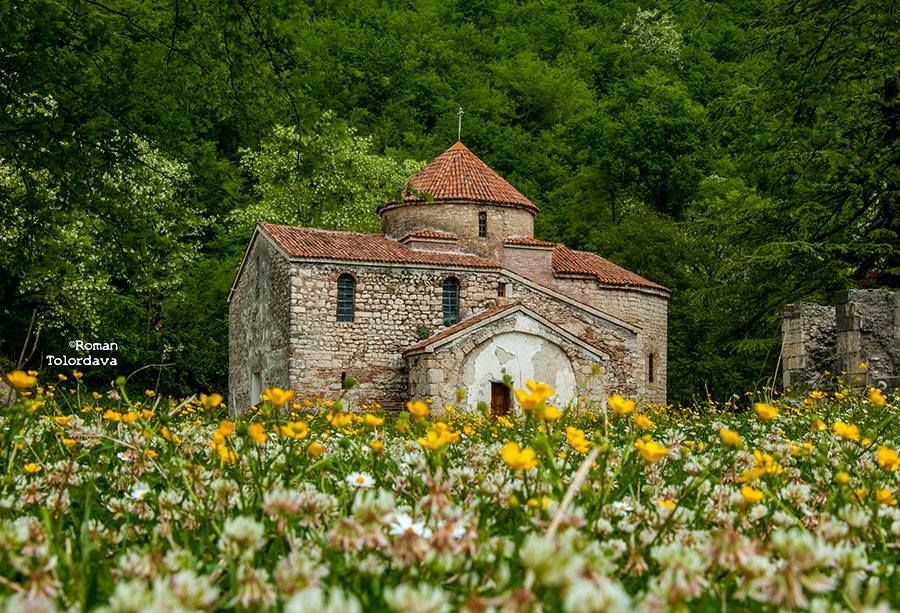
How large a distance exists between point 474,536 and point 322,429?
9.84 feet

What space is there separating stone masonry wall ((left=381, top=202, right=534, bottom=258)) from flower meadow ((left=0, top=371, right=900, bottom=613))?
86.8 feet

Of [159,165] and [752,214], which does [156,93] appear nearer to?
[752,214]

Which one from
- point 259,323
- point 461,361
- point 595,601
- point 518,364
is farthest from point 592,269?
point 595,601

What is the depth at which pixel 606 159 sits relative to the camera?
155 ft

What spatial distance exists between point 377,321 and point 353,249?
91.5 inches

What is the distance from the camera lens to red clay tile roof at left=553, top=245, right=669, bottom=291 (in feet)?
102

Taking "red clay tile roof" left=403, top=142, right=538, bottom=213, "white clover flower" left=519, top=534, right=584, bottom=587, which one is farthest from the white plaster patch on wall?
"white clover flower" left=519, top=534, right=584, bottom=587

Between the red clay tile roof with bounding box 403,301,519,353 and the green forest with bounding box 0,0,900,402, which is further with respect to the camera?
the red clay tile roof with bounding box 403,301,519,353

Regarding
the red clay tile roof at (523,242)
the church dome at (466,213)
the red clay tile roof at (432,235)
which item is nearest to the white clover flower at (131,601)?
the red clay tile roof at (432,235)

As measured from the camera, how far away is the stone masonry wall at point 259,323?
2747 centimetres

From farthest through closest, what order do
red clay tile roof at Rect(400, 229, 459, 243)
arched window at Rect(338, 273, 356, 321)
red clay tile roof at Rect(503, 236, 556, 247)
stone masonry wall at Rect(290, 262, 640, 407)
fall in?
1. red clay tile roof at Rect(503, 236, 556, 247)
2. red clay tile roof at Rect(400, 229, 459, 243)
3. arched window at Rect(338, 273, 356, 321)
4. stone masonry wall at Rect(290, 262, 640, 407)

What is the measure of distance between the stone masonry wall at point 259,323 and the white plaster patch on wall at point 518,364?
5.57 meters

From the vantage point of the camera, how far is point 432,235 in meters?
29.4

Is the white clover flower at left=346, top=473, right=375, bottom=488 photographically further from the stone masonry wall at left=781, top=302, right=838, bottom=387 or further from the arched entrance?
the arched entrance
